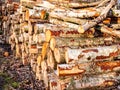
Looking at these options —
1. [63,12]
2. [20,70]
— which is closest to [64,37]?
[63,12]

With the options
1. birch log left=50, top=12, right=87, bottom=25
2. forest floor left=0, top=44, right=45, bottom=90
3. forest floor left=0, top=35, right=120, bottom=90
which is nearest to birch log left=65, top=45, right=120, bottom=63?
forest floor left=0, top=35, right=120, bottom=90

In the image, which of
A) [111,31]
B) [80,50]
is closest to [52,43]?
[80,50]

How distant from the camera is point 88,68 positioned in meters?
4.97

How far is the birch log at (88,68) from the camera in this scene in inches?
190

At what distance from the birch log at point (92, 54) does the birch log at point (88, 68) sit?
0.09m

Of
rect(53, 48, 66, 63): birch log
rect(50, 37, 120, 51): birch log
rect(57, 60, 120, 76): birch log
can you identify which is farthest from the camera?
rect(50, 37, 120, 51): birch log

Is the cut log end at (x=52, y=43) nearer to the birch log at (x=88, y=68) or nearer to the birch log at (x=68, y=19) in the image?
the birch log at (x=88, y=68)

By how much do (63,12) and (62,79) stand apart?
2.50 metres

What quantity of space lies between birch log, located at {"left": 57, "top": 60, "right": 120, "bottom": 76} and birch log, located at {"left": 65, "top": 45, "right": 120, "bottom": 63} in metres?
0.09

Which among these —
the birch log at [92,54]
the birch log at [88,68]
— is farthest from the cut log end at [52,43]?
the birch log at [88,68]

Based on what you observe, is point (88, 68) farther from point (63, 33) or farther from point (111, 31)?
point (111, 31)

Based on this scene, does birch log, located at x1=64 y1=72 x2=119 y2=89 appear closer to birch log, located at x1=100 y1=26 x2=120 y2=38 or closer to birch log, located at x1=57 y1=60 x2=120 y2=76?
birch log, located at x1=57 y1=60 x2=120 y2=76

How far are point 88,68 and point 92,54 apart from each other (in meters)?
0.29

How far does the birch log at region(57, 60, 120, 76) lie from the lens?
482 centimetres
